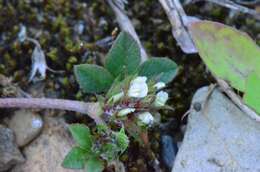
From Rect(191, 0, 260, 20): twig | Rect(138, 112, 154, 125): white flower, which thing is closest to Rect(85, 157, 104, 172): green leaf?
Rect(138, 112, 154, 125): white flower

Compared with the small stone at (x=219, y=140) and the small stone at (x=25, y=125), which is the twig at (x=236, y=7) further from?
the small stone at (x=25, y=125)

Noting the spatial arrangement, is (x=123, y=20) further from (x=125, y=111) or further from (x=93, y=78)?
(x=125, y=111)

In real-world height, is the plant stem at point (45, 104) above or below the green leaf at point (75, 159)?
above

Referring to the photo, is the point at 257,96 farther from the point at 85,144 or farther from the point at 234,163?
the point at 85,144

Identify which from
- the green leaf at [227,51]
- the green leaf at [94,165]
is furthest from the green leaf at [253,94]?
the green leaf at [94,165]

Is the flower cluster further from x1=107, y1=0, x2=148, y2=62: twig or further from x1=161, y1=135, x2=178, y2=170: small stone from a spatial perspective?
x1=107, y1=0, x2=148, y2=62: twig

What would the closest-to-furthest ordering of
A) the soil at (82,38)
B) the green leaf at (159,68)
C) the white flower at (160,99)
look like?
1. the white flower at (160,99)
2. the green leaf at (159,68)
3. the soil at (82,38)
